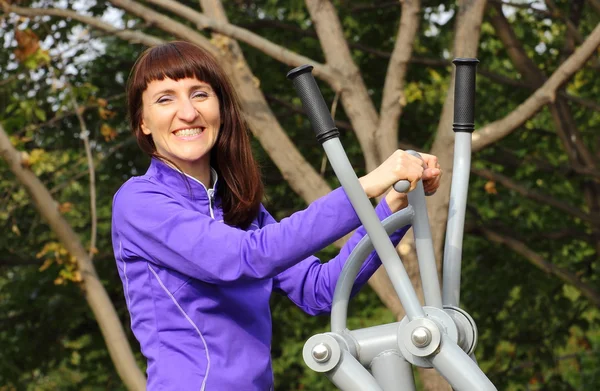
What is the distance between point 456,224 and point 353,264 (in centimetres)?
19

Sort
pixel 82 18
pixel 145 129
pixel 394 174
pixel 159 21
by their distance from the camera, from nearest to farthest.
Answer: pixel 394 174, pixel 145 129, pixel 159 21, pixel 82 18

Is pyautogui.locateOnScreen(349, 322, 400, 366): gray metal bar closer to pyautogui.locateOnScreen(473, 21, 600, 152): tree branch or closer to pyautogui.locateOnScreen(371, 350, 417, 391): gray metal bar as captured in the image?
pyautogui.locateOnScreen(371, 350, 417, 391): gray metal bar

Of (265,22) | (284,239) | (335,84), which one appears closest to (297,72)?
(284,239)

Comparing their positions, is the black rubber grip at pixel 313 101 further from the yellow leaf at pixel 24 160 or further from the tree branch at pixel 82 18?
the yellow leaf at pixel 24 160

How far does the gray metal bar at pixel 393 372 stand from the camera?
170cm

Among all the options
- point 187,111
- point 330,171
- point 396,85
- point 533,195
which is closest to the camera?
point 187,111

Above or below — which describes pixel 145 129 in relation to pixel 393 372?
above

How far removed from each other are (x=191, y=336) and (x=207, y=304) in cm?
7

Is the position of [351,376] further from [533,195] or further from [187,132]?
[533,195]

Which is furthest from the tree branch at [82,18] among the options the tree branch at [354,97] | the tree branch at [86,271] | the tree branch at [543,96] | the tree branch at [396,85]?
the tree branch at [543,96]

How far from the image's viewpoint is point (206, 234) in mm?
1848

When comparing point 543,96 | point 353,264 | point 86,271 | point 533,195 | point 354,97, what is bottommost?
point 533,195

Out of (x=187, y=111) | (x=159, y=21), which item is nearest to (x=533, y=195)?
(x=159, y=21)

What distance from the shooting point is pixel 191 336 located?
1.92 m
